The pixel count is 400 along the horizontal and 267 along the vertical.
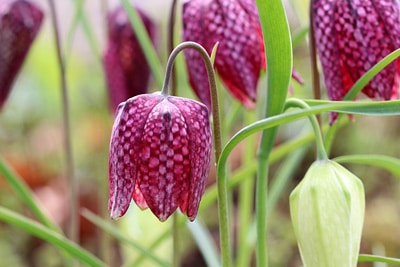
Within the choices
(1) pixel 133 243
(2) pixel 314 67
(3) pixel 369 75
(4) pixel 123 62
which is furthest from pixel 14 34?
(3) pixel 369 75

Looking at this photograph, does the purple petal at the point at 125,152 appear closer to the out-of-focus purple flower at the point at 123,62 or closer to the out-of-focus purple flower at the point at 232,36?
the out-of-focus purple flower at the point at 232,36

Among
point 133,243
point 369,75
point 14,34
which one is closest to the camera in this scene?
point 369,75

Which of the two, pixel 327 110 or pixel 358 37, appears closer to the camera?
pixel 327 110

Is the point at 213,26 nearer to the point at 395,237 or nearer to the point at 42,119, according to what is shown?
the point at 395,237

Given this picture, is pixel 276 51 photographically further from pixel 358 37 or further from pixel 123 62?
pixel 123 62

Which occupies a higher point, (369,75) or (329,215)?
(369,75)

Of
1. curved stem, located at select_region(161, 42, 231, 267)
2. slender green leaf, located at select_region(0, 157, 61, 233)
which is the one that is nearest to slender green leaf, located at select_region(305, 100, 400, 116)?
curved stem, located at select_region(161, 42, 231, 267)
